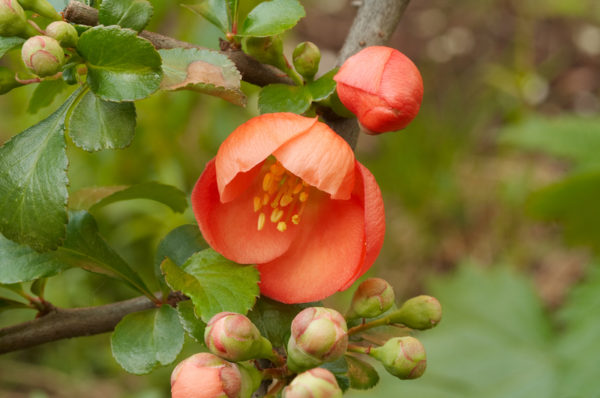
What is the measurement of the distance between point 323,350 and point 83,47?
319 millimetres

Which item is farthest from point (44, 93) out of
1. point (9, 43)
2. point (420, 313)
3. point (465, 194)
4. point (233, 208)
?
point (465, 194)

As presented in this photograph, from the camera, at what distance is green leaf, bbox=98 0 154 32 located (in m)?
0.55

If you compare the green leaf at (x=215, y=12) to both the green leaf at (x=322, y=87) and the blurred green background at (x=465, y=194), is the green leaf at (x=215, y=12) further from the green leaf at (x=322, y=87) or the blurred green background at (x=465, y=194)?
the blurred green background at (x=465, y=194)

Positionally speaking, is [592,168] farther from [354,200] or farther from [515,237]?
[354,200]

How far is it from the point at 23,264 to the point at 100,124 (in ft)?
0.55

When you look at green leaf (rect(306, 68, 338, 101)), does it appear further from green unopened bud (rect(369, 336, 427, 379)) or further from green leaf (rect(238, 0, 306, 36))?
green unopened bud (rect(369, 336, 427, 379))

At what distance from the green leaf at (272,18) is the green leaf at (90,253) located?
25 centimetres

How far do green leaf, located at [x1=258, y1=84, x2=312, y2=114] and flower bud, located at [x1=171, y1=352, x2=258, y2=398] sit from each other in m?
0.23

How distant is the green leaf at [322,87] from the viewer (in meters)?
0.60

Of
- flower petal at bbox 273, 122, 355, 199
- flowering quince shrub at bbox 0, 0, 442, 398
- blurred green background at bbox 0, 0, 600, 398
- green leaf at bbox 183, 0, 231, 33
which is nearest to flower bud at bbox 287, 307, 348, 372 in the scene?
flowering quince shrub at bbox 0, 0, 442, 398

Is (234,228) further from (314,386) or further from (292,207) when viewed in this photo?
(314,386)

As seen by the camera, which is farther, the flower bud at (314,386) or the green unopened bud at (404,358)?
the green unopened bud at (404,358)

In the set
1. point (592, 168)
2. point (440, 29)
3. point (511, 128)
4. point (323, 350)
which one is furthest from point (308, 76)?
point (440, 29)

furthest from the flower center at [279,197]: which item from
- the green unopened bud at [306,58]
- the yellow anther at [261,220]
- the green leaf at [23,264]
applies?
the green leaf at [23,264]
